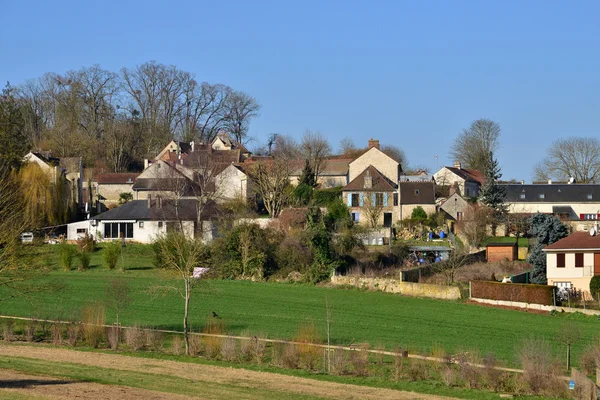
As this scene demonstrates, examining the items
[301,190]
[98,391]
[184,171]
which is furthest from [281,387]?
[184,171]

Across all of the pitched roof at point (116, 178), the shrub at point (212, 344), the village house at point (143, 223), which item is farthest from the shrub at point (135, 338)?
the pitched roof at point (116, 178)

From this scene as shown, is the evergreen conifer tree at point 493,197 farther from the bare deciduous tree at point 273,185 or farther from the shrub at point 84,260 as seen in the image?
the shrub at point 84,260

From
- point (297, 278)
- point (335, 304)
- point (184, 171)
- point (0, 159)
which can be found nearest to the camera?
point (335, 304)

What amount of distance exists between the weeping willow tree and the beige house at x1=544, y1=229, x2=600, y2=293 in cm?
3315

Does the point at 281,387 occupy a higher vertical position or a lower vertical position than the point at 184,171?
lower

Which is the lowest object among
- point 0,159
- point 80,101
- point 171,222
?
point 171,222

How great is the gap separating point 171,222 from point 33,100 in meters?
49.8

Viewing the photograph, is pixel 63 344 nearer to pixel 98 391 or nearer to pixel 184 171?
pixel 98 391

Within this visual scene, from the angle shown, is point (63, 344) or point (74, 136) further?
point (74, 136)

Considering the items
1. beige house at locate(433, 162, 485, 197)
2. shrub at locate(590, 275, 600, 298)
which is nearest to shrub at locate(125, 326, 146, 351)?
shrub at locate(590, 275, 600, 298)

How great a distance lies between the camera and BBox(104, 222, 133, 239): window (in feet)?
195

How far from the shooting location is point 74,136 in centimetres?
9119

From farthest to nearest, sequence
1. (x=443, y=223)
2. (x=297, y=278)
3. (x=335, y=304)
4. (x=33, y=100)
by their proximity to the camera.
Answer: (x=33, y=100) → (x=443, y=223) → (x=297, y=278) → (x=335, y=304)

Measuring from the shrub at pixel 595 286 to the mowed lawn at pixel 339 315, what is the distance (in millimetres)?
3936
